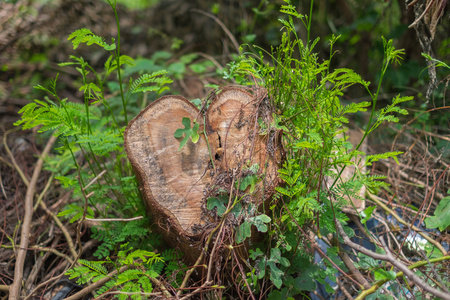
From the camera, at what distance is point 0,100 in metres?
3.48

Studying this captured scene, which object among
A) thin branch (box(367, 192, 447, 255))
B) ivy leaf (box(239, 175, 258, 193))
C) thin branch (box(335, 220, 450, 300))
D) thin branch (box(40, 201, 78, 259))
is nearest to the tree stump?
ivy leaf (box(239, 175, 258, 193))

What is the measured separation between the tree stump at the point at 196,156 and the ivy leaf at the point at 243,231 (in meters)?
0.11

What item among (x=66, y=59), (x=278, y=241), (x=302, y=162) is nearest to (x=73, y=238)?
(x=278, y=241)

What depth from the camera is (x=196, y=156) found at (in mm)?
1781

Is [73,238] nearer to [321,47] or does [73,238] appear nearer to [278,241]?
[278,241]

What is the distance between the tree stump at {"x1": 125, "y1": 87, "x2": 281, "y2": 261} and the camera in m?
1.66

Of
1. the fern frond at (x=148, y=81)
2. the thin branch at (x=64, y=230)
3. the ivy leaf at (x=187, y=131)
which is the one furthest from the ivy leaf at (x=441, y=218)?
the thin branch at (x=64, y=230)

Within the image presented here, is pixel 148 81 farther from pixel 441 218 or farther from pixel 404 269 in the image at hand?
pixel 441 218

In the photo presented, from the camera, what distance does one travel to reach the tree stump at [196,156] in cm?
166

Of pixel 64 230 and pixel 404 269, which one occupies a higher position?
pixel 404 269

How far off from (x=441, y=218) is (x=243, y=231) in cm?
113

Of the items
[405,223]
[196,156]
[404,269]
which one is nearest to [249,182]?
[196,156]

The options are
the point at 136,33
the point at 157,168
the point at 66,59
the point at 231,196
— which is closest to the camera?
the point at 231,196

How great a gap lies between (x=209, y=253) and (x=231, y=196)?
0.94 ft
